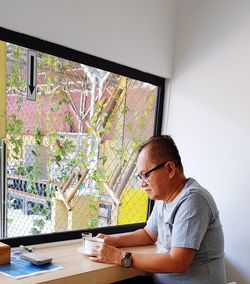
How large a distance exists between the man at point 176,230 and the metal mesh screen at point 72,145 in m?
0.42

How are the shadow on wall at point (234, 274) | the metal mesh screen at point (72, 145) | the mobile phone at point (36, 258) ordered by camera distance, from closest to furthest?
the mobile phone at point (36, 258) → the metal mesh screen at point (72, 145) → the shadow on wall at point (234, 274)

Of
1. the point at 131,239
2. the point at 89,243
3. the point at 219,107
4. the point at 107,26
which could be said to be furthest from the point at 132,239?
the point at 107,26

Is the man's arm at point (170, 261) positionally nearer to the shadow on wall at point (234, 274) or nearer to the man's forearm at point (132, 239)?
the man's forearm at point (132, 239)

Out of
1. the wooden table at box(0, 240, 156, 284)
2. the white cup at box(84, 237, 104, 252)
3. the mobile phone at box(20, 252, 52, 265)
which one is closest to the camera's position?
the wooden table at box(0, 240, 156, 284)

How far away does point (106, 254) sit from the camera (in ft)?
4.34

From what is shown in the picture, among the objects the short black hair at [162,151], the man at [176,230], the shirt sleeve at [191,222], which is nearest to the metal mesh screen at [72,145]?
the man at [176,230]

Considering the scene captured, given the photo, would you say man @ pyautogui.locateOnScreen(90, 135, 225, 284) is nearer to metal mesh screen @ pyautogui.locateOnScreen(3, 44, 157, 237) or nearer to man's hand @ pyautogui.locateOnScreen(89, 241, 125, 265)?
man's hand @ pyautogui.locateOnScreen(89, 241, 125, 265)

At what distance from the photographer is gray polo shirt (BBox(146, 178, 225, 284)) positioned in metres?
1.19

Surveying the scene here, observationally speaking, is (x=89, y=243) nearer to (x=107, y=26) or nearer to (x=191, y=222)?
(x=191, y=222)

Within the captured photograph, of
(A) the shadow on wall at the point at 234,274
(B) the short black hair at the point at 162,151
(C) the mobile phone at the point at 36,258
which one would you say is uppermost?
(B) the short black hair at the point at 162,151

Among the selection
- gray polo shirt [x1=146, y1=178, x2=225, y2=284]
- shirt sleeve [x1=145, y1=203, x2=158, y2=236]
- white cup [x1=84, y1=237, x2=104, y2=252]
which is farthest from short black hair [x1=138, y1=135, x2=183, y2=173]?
white cup [x1=84, y1=237, x2=104, y2=252]

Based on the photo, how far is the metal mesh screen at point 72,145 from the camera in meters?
1.50

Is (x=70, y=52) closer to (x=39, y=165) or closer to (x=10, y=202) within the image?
(x=39, y=165)

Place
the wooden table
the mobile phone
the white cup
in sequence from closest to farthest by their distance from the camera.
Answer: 1. the wooden table
2. the mobile phone
3. the white cup
